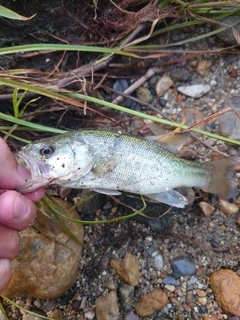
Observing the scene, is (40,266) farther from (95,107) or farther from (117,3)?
(117,3)

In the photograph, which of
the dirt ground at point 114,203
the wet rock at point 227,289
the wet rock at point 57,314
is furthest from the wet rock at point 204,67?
the wet rock at point 57,314

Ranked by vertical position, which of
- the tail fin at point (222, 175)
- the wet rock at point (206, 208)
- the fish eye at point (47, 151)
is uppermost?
the fish eye at point (47, 151)

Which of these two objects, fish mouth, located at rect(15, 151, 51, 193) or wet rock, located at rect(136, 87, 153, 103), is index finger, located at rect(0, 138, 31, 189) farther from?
wet rock, located at rect(136, 87, 153, 103)

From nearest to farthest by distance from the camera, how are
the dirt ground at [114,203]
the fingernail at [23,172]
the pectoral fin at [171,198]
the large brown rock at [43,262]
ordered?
the fingernail at [23,172] < the pectoral fin at [171,198] < the large brown rock at [43,262] < the dirt ground at [114,203]

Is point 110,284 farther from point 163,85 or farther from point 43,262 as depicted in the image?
point 163,85

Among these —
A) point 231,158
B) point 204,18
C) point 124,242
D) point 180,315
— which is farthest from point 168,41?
point 180,315

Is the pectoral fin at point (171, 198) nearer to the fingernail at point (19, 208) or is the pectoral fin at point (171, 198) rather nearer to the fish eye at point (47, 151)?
the fish eye at point (47, 151)
